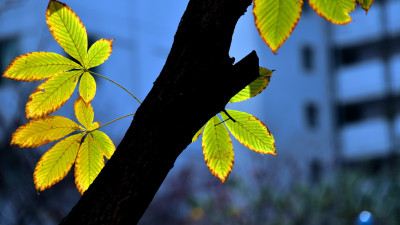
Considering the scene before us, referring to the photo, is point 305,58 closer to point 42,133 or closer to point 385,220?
point 385,220

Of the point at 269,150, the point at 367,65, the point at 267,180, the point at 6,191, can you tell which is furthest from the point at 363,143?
the point at 269,150

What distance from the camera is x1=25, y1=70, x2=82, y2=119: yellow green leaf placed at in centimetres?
74

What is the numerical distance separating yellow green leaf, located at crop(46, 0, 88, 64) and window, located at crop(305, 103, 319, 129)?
18.1m

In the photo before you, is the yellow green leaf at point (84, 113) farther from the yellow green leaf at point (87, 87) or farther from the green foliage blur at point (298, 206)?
the green foliage blur at point (298, 206)

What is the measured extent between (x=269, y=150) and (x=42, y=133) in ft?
0.87

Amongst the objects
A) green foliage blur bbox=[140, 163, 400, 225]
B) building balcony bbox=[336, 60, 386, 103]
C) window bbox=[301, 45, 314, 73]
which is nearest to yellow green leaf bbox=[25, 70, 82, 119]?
green foliage blur bbox=[140, 163, 400, 225]

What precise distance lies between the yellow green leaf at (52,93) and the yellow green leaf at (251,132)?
185mm

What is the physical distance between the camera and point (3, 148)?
7.24m

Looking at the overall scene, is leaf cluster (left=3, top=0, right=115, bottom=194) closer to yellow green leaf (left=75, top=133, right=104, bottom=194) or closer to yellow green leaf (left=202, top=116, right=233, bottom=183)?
yellow green leaf (left=75, top=133, right=104, bottom=194)

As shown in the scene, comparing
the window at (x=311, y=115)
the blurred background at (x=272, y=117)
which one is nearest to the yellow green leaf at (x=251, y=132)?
the blurred background at (x=272, y=117)

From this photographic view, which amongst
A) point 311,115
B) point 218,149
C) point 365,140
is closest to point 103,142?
point 218,149

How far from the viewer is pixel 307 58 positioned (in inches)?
742

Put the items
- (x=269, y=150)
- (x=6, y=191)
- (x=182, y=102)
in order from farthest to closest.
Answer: (x=6, y=191) → (x=269, y=150) → (x=182, y=102)

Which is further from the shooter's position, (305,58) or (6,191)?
(305,58)
